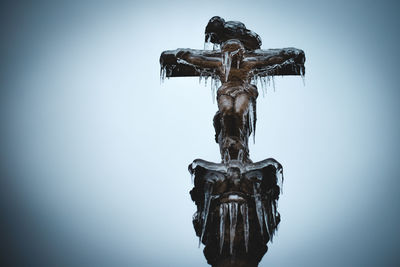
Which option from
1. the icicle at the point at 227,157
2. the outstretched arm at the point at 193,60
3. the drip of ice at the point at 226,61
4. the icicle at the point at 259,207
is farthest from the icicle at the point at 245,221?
the outstretched arm at the point at 193,60

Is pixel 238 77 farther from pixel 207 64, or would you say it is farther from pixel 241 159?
pixel 241 159

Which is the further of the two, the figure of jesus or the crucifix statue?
the figure of jesus

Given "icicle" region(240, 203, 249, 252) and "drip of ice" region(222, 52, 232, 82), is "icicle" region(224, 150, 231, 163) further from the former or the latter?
"drip of ice" region(222, 52, 232, 82)

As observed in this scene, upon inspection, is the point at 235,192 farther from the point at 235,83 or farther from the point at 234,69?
the point at 234,69

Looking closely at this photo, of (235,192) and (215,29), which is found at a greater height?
(215,29)

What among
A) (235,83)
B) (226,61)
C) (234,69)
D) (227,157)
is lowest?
(227,157)

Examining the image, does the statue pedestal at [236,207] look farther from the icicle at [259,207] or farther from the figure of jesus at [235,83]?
the figure of jesus at [235,83]

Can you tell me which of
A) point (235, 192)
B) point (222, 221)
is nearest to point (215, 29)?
point (235, 192)

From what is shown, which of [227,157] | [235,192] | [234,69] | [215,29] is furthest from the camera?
[215,29]

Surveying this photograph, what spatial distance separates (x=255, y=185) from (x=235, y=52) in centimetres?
241

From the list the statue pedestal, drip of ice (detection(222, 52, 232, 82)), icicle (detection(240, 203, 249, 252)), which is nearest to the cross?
drip of ice (detection(222, 52, 232, 82))

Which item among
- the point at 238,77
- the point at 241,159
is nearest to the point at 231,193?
the point at 241,159

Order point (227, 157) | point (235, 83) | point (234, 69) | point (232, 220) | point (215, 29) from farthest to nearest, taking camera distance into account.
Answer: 1. point (215, 29)
2. point (234, 69)
3. point (235, 83)
4. point (227, 157)
5. point (232, 220)

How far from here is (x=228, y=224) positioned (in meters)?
4.02
